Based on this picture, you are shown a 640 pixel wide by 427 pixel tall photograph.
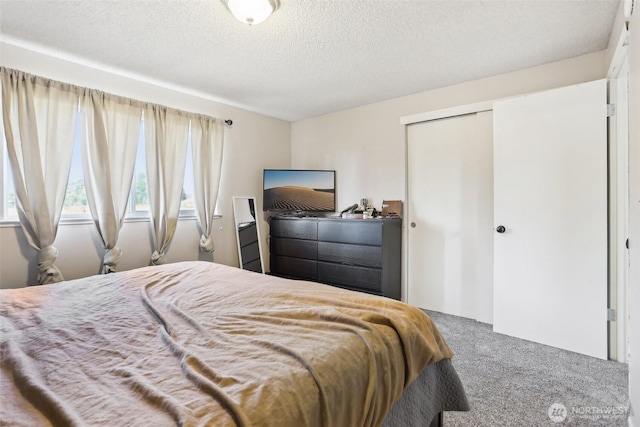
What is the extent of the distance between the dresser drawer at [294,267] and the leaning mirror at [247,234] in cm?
20

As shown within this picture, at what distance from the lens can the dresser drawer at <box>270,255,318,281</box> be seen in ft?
12.3

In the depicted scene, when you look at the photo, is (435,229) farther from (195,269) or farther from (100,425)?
(100,425)

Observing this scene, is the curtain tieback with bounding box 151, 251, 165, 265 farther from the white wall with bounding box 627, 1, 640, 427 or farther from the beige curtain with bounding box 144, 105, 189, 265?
the white wall with bounding box 627, 1, 640, 427

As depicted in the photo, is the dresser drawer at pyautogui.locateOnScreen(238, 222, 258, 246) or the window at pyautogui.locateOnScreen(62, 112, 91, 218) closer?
the window at pyautogui.locateOnScreen(62, 112, 91, 218)

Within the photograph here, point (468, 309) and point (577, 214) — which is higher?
point (577, 214)

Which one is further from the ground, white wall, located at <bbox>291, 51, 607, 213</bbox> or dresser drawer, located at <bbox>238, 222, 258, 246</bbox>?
white wall, located at <bbox>291, 51, 607, 213</bbox>

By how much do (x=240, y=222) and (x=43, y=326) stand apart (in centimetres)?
276

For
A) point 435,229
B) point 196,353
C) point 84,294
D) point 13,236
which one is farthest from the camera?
point 435,229

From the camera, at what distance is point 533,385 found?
6.42 ft

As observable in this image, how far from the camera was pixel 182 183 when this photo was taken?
331 cm

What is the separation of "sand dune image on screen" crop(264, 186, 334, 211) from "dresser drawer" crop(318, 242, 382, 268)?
627 millimetres

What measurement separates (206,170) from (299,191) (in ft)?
3.93

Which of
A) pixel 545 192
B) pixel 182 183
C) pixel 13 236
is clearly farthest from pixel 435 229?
pixel 13 236

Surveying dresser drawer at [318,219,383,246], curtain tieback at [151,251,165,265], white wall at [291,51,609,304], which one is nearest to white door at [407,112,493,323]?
white wall at [291,51,609,304]
